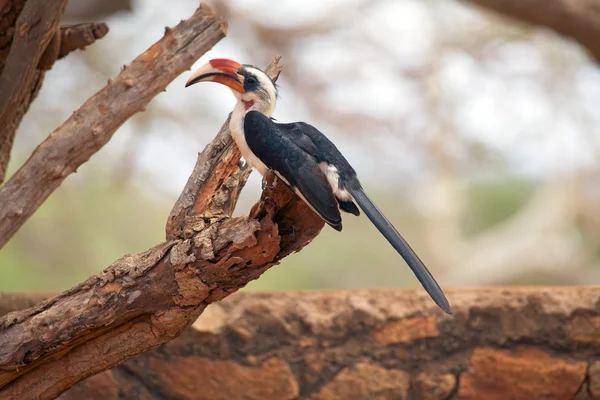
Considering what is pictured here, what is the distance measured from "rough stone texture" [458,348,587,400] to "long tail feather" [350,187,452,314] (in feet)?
2.70

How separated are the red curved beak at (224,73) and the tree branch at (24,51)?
1.67 feet

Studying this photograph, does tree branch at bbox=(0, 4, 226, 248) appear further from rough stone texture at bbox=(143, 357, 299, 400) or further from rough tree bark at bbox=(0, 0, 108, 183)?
rough stone texture at bbox=(143, 357, 299, 400)

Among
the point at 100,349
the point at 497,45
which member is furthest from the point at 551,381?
the point at 497,45

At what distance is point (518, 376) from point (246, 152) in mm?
1292

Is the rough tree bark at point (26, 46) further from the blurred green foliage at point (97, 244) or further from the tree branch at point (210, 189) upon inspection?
the blurred green foliage at point (97, 244)

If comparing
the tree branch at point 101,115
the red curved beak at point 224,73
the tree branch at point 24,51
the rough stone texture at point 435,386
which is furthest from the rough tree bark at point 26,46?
the rough stone texture at point 435,386

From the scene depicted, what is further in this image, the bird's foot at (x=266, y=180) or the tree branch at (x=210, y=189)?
the tree branch at (x=210, y=189)

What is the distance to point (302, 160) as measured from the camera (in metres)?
1.63

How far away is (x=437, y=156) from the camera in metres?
6.98

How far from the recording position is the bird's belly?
5.74 feet

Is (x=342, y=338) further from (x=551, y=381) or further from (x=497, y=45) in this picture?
(x=497, y=45)

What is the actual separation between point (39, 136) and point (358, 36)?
318 centimetres

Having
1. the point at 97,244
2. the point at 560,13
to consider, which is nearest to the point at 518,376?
the point at 560,13

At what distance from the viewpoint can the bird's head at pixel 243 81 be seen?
1.96 meters
